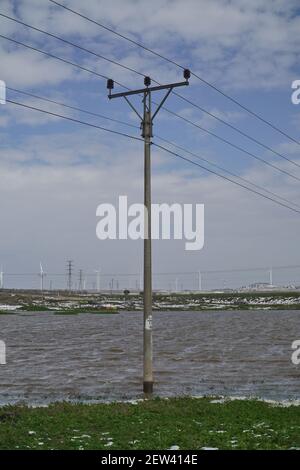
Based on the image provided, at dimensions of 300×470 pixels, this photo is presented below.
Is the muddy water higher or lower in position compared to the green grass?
lower

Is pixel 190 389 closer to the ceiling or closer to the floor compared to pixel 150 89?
closer to the floor

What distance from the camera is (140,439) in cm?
1404

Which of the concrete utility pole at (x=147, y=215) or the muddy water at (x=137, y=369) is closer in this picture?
the concrete utility pole at (x=147, y=215)

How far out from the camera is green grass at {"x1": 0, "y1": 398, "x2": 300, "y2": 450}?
13617 millimetres

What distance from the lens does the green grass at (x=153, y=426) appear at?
13.6 meters

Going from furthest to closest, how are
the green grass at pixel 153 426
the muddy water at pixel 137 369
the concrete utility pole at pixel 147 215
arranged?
the muddy water at pixel 137 369 → the concrete utility pole at pixel 147 215 → the green grass at pixel 153 426

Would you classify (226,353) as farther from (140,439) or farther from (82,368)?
(140,439)

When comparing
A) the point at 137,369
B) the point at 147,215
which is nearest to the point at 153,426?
the point at 147,215

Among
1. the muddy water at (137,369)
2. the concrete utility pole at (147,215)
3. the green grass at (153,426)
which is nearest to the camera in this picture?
the green grass at (153,426)

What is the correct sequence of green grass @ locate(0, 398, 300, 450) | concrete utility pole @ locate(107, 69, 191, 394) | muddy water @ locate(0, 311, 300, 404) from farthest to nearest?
muddy water @ locate(0, 311, 300, 404), concrete utility pole @ locate(107, 69, 191, 394), green grass @ locate(0, 398, 300, 450)

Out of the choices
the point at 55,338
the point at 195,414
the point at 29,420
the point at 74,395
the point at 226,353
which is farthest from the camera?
the point at 55,338

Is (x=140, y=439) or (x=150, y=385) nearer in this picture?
(x=140, y=439)
